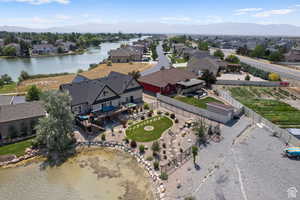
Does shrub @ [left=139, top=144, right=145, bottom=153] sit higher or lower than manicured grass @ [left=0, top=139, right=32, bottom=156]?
higher

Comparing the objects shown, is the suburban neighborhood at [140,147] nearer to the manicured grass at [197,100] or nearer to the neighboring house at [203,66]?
the manicured grass at [197,100]

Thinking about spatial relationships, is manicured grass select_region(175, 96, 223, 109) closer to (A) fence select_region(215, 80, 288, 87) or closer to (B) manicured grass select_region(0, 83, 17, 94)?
(A) fence select_region(215, 80, 288, 87)

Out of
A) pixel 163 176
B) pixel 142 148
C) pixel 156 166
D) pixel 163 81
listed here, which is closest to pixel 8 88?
pixel 163 81

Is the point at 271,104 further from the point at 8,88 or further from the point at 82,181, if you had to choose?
the point at 8,88

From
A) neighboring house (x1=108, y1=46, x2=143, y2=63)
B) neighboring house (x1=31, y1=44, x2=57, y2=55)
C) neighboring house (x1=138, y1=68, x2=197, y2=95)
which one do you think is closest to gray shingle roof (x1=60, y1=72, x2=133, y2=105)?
neighboring house (x1=138, y1=68, x2=197, y2=95)

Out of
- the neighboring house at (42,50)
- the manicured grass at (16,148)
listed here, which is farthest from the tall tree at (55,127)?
the neighboring house at (42,50)

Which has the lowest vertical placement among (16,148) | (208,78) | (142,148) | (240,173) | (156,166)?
(240,173)
